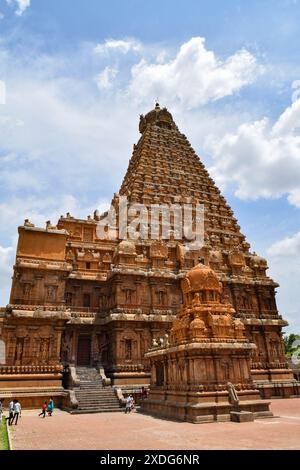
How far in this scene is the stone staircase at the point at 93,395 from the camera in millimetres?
25408

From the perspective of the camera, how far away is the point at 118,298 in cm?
3381

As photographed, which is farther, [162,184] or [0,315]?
[162,184]

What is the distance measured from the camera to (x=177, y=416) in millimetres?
19594

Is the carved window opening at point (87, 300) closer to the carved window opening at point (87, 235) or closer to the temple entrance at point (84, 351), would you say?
the temple entrance at point (84, 351)

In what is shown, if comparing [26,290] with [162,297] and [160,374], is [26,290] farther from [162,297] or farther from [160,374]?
[160,374]

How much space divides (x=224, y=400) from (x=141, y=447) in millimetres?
8584

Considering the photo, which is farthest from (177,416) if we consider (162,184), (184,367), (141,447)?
(162,184)

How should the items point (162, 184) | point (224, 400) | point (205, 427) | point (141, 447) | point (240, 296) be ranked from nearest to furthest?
point (141, 447) < point (205, 427) < point (224, 400) < point (240, 296) < point (162, 184)

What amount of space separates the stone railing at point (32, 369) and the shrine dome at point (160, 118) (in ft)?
137

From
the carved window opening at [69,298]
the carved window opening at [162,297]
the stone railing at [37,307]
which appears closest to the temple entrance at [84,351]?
the carved window opening at [69,298]

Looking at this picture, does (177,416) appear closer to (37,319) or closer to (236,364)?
(236,364)

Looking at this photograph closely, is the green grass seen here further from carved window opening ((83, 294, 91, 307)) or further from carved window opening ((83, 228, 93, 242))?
carved window opening ((83, 228, 93, 242))

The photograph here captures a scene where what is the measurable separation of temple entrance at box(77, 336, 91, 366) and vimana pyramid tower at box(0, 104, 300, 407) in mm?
96

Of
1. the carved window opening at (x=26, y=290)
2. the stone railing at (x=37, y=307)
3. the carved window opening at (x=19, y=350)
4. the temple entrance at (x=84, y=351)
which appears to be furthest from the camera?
the temple entrance at (x=84, y=351)
